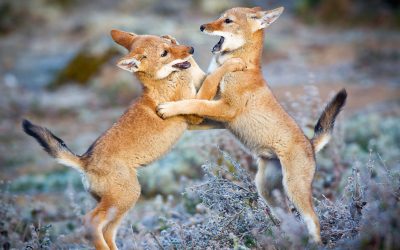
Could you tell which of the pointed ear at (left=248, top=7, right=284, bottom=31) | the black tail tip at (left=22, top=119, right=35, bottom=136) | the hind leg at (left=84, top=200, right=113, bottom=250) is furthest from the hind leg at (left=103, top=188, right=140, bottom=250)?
the pointed ear at (left=248, top=7, right=284, bottom=31)

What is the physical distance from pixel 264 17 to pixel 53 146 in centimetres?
275

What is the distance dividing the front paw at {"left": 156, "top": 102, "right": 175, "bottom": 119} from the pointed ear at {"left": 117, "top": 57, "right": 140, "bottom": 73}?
553mm

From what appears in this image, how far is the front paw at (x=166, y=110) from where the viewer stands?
6.79 metres

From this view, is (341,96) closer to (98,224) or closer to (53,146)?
(98,224)

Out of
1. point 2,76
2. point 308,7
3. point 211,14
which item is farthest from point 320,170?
point 211,14

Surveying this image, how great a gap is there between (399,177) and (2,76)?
18835 millimetres

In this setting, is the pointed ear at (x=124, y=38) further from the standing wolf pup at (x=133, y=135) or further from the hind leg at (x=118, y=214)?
the hind leg at (x=118, y=214)

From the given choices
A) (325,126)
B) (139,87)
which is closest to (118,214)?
(325,126)

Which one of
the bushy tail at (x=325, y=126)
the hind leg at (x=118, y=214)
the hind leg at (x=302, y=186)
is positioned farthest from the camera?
the bushy tail at (x=325, y=126)

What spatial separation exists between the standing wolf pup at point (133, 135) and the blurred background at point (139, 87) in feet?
4.65

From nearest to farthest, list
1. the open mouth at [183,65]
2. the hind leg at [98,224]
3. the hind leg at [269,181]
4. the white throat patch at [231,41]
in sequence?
the hind leg at [98,224] → the hind leg at [269,181] → the open mouth at [183,65] → the white throat patch at [231,41]

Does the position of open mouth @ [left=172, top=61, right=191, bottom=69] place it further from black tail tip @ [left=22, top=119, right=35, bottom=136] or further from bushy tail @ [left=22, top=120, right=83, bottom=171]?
black tail tip @ [left=22, top=119, right=35, bottom=136]

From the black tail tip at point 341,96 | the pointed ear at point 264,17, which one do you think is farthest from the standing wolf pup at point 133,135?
the black tail tip at point 341,96

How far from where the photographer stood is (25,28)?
100 feet
